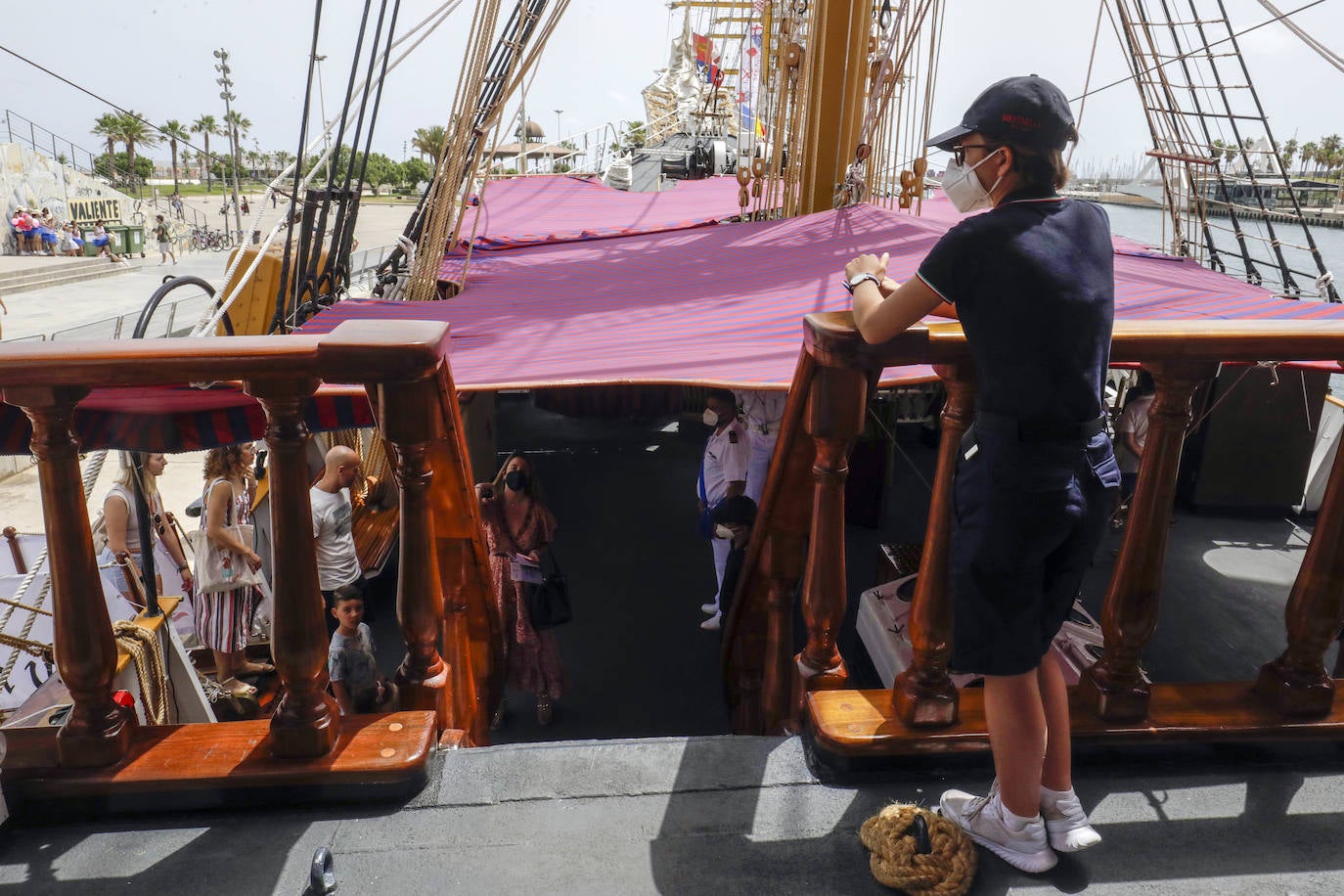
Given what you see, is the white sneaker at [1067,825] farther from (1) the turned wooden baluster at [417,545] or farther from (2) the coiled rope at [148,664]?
(2) the coiled rope at [148,664]

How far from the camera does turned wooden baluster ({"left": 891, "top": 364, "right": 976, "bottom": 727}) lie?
61.1 inches

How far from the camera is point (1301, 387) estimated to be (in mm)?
5086

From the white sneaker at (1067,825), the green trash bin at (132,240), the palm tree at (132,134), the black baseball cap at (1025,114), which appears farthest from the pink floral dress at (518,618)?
the palm tree at (132,134)

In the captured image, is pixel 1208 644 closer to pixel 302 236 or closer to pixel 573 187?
pixel 302 236

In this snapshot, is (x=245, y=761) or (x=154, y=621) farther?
(x=154, y=621)

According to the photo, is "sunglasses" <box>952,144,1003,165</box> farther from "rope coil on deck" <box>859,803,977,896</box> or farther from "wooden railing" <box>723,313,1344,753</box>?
"rope coil on deck" <box>859,803,977,896</box>

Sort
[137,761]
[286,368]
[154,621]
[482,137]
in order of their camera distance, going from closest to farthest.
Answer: [286,368]
[137,761]
[154,621]
[482,137]

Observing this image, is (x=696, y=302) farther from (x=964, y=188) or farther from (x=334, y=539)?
(x=964, y=188)

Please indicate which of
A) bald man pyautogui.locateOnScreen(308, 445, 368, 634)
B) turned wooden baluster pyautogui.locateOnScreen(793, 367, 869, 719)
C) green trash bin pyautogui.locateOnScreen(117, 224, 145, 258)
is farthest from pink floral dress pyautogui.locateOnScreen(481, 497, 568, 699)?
green trash bin pyautogui.locateOnScreen(117, 224, 145, 258)

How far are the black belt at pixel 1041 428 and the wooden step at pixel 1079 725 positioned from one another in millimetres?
627

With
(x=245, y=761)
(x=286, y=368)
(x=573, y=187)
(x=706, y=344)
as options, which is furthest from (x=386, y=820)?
(x=573, y=187)

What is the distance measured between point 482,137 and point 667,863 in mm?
4288

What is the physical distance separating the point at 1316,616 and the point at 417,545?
1.62 meters

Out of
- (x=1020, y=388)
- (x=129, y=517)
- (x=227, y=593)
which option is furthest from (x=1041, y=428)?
(x=129, y=517)
